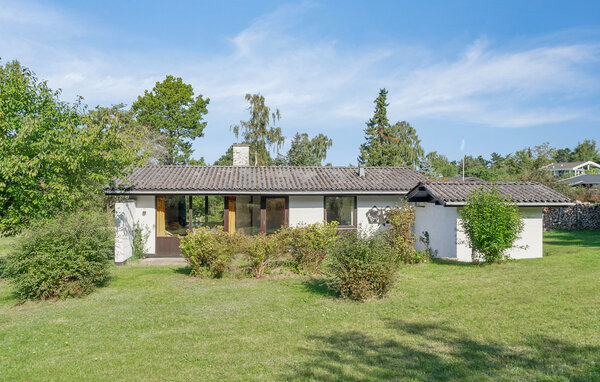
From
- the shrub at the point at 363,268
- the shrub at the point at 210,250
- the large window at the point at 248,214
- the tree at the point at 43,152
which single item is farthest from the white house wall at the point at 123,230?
the shrub at the point at 363,268

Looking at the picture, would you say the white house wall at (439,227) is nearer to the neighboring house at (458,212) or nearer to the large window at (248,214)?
the neighboring house at (458,212)

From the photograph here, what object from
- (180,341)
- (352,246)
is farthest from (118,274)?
(352,246)

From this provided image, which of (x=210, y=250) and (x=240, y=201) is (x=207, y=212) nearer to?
(x=240, y=201)

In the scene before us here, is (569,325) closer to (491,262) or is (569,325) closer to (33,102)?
(491,262)

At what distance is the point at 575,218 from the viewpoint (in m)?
24.4

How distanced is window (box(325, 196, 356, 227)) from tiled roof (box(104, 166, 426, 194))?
2.09ft

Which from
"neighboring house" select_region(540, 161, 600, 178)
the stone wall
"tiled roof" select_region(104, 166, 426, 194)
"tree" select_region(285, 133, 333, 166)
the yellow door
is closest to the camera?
"tiled roof" select_region(104, 166, 426, 194)

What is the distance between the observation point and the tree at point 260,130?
36.2 m

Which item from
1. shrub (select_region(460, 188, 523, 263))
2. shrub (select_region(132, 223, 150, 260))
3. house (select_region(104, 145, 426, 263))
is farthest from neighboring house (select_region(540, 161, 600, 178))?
shrub (select_region(132, 223, 150, 260))

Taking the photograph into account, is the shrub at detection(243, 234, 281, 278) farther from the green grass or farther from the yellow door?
the yellow door

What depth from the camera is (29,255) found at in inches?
359

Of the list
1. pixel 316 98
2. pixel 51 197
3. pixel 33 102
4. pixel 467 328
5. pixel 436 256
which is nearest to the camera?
pixel 467 328

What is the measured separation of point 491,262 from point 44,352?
12.0m

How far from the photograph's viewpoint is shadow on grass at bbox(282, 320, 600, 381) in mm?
4672
